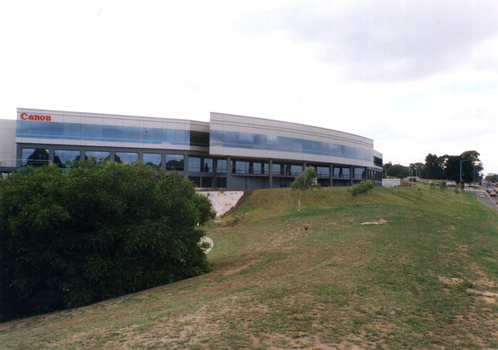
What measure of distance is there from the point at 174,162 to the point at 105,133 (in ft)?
36.7

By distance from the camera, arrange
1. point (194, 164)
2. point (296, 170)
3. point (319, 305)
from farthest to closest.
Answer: point (296, 170), point (194, 164), point (319, 305)

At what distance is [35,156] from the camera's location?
44.2 m

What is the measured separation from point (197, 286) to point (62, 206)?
6.93m

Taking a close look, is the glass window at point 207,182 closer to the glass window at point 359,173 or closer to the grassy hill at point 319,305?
the grassy hill at point 319,305

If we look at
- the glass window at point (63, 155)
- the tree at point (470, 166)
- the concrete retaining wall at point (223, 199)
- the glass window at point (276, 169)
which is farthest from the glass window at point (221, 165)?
the tree at point (470, 166)

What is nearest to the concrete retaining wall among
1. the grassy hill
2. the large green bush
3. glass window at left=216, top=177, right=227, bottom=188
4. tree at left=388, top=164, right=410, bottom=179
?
glass window at left=216, top=177, right=227, bottom=188

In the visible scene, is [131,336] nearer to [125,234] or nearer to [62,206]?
[125,234]

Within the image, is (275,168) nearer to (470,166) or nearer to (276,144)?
→ (276,144)

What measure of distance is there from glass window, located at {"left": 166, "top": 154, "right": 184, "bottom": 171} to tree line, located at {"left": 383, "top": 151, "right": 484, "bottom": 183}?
A: 73.8 meters

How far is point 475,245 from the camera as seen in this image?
15.7 m

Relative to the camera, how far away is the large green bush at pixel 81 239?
40.9 ft

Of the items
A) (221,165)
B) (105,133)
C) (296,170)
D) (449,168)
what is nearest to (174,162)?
(221,165)

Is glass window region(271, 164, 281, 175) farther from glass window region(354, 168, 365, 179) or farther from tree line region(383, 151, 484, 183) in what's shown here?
tree line region(383, 151, 484, 183)

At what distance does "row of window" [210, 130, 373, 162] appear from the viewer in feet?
155
